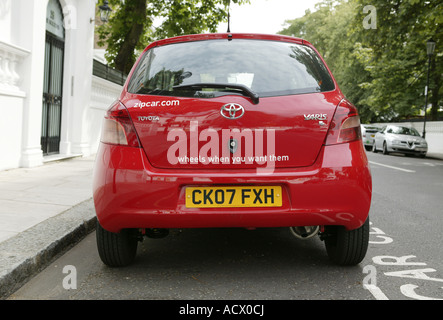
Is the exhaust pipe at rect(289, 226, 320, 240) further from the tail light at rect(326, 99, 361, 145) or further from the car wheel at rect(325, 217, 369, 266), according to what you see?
the tail light at rect(326, 99, 361, 145)

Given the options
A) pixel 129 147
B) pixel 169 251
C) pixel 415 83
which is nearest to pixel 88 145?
pixel 169 251

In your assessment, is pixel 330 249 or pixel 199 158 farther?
pixel 330 249

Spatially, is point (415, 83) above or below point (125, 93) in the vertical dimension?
above

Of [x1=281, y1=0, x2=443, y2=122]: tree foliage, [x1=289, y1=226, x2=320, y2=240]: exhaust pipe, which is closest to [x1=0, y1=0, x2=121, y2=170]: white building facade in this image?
[x1=289, y1=226, x2=320, y2=240]: exhaust pipe

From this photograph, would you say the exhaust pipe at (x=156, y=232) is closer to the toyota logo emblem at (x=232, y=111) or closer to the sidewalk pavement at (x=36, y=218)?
the sidewalk pavement at (x=36, y=218)

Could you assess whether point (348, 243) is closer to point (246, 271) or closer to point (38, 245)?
point (246, 271)

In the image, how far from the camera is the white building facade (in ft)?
29.3

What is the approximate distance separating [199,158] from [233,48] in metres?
0.96

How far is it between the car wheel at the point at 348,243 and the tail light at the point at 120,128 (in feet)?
5.13

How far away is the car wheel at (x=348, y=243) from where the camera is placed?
3.79 m

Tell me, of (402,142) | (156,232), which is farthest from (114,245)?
(402,142)

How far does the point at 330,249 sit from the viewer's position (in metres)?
4.08

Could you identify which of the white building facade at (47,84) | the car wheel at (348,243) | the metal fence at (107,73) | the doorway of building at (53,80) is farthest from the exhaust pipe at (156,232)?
the metal fence at (107,73)

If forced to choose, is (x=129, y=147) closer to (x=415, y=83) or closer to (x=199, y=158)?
(x=199, y=158)
